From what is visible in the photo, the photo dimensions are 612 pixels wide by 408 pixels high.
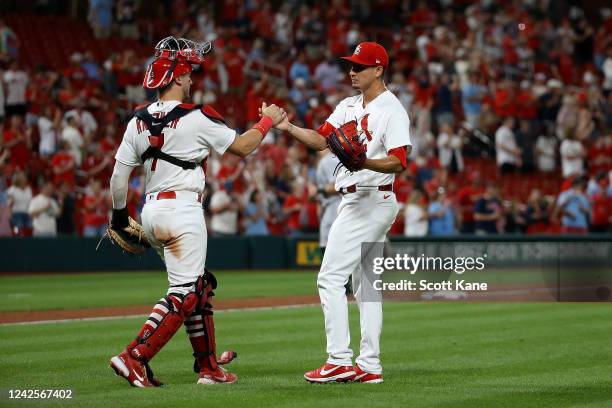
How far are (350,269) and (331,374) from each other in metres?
0.81

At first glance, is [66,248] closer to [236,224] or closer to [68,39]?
[236,224]

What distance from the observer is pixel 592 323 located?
13.4 m

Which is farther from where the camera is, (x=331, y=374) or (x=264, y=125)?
(x=264, y=125)

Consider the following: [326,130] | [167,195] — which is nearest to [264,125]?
[326,130]

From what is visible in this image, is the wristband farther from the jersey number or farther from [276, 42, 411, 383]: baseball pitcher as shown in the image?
the jersey number

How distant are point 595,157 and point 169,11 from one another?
1286 cm

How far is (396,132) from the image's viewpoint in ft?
27.8

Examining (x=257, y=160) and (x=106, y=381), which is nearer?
(x=106, y=381)

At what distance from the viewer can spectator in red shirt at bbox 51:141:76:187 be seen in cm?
2236

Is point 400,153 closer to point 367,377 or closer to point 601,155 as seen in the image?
point 367,377

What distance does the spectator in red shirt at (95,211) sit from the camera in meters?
22.2

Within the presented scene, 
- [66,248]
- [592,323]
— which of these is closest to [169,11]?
[66,248]

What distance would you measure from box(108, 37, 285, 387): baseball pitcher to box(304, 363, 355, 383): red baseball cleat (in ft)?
2.44

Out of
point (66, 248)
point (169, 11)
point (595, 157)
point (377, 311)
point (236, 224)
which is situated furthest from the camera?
point (169, 11)
